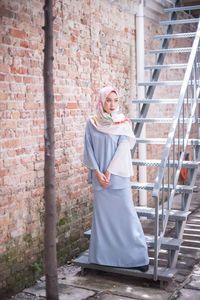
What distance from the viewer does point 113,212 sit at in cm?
420

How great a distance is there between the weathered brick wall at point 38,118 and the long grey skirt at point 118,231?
605 mm

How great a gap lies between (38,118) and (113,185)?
0.97m

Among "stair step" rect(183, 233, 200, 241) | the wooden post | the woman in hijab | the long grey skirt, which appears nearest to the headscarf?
the woman in hijab

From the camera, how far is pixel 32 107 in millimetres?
4215

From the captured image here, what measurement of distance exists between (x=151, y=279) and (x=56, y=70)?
2.26 metres

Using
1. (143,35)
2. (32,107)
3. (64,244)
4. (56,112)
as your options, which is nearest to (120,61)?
(143,35)

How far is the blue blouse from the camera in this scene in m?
4.14

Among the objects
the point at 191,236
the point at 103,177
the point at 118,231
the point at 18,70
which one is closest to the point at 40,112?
the point at 18,70

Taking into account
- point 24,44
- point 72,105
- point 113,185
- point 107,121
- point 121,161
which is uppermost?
point 24,44

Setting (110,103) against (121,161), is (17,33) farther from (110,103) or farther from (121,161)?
(121,161)

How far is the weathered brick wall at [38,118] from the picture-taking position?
391 cm

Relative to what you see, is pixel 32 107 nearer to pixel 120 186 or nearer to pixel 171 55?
pixel 120 186

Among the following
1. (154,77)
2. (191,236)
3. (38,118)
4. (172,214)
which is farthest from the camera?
(154,77)

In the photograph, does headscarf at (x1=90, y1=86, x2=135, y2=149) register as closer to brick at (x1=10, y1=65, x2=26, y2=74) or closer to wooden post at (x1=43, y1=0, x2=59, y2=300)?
brick at (x1=10, y1=65, x2=26, y2=74)
